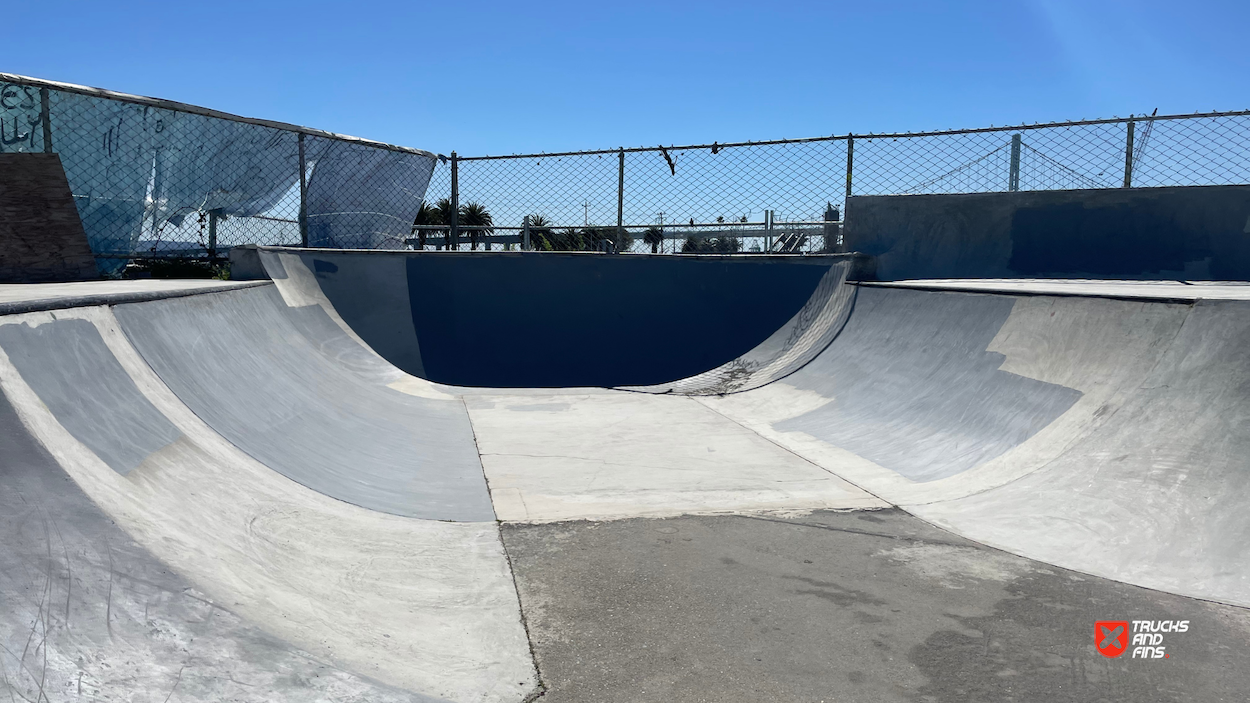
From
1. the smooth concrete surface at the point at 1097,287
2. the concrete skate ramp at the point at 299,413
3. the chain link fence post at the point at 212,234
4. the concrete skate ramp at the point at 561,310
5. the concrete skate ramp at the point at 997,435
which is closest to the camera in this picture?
the concrete skate ramp at the point at 997,435

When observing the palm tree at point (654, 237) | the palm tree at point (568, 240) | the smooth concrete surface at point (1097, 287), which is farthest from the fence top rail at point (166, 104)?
the smooth concrete surface at point (1097, 287)

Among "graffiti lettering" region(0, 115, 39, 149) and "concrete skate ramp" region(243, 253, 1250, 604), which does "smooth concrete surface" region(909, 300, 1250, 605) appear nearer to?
"concrete skate ramp" region(243, 253, 1250, 604)

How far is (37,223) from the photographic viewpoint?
6.21 meters

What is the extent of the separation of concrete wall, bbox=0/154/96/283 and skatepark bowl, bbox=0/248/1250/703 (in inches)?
61.8

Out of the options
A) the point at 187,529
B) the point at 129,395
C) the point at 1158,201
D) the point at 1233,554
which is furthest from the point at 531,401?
the point at 1158,201

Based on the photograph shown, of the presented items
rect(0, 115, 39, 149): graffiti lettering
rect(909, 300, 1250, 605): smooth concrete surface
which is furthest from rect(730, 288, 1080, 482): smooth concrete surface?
rect(0, 115, 39, 149): graffiti lettering

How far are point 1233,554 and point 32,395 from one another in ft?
15.5

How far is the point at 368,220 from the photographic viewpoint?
10.1 m

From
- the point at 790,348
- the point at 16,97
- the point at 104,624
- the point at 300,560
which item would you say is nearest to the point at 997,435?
the point at 790,348

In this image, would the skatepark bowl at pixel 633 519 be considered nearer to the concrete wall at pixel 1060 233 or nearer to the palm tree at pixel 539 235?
the concrete wall at pixel 1060 233

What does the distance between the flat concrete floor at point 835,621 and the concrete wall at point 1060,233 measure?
5.28m

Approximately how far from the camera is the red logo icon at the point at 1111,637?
9.08 ft

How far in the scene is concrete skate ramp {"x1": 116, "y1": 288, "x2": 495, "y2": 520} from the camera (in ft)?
13.5

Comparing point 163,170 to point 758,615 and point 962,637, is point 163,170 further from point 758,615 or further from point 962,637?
point 962,637
